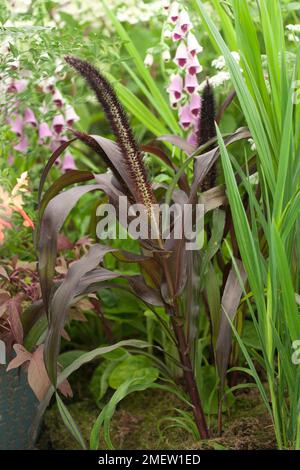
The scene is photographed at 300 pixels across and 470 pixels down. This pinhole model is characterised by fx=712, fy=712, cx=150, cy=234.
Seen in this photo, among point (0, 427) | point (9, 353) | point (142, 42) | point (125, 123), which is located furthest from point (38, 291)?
point (142, 42)

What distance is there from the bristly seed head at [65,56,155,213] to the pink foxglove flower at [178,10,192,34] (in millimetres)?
349

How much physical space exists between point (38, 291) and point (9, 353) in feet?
0.42

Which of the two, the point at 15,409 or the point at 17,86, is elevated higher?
the point at 17,86

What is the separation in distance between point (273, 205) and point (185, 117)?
0.44 meters

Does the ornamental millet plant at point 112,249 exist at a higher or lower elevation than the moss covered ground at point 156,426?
higher

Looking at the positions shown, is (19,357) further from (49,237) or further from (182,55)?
(182,55)

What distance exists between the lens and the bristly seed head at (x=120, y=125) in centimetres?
110

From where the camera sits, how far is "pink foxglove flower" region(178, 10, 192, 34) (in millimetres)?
1394

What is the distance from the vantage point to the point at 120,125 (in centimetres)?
110

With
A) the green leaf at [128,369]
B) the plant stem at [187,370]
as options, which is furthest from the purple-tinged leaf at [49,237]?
the green leaf at [128,369]

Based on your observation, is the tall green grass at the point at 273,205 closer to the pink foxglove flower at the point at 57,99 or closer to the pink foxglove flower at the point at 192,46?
the pink foxglove flower at the point at 192,46

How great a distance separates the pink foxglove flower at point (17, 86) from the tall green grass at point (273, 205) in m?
0.51

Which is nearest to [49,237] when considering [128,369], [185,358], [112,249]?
[112,249]

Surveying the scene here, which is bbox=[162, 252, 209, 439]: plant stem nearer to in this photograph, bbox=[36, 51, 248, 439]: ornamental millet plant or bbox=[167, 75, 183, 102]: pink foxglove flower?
bbox=[36, 51, 248, 439]: ornamental millet plant
